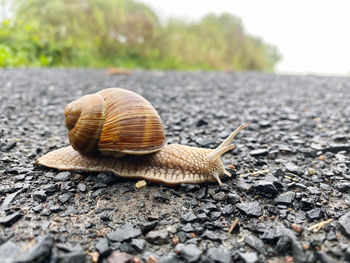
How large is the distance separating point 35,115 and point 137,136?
233 cm

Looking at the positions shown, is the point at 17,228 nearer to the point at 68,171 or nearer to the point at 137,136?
the point at 68,171

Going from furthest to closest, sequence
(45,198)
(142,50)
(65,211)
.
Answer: (142,50) < (45,198) < (65,211)

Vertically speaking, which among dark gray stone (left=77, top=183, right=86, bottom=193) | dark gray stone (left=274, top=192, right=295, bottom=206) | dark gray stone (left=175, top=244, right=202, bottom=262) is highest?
dark gray stone (left=274, top=192, right=295, bottom=206)

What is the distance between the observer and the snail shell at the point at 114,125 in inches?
88.4

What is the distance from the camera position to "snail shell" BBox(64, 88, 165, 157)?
2.24 m

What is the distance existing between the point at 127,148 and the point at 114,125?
22 centimetres

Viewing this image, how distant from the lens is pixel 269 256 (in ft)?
4.96

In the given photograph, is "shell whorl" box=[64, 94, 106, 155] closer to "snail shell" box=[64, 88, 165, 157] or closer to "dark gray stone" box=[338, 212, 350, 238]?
"snail shell" box=[64, 88, 165, 157]

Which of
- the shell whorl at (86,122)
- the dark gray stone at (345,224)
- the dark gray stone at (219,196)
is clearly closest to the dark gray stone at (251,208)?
the dark gray stone at (219,196)

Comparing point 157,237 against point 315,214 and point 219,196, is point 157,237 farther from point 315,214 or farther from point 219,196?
point 315,214

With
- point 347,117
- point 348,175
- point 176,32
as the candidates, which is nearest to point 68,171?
point 348,175

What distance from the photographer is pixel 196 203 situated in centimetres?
199

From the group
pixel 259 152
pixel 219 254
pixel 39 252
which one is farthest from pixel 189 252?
pixel 259 152

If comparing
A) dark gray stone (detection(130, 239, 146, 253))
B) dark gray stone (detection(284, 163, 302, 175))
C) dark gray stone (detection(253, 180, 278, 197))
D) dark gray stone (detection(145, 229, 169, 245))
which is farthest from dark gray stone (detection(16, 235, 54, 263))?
dark gray stone (detection(284, 163, 302, 175))
